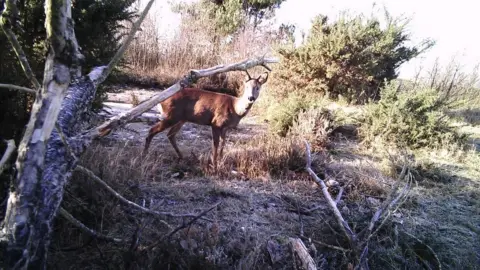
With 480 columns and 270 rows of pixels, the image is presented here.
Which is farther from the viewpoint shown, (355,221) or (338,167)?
(338,167)

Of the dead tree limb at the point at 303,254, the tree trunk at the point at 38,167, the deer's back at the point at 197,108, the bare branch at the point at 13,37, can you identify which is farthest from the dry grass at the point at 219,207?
the bare branch at the point at 13,37

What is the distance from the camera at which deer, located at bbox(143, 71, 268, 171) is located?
472 cm

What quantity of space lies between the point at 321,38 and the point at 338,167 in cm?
413

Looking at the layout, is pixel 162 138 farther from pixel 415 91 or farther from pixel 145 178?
pixel 415 91

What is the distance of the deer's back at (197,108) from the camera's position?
4727 millimetres

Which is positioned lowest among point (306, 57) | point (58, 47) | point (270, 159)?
point (270, 159)

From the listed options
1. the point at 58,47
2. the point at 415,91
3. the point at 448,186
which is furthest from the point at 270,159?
the point at 415,91

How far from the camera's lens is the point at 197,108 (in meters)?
4.79

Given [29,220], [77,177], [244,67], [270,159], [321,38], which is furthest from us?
[321,38]

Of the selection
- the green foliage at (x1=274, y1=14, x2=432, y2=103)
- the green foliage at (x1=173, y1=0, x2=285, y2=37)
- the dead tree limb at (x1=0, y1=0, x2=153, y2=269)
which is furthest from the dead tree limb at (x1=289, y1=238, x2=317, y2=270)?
the green foliage at (x1=173, y1=0, x2=285, y2=37)

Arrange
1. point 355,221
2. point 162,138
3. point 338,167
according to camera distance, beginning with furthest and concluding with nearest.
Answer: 1. point 162,138
2. point 338,167
3. point 355,221

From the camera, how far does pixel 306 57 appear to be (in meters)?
8.16

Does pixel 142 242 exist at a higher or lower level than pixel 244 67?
lower

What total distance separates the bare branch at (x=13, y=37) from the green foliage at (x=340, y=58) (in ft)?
23.5
